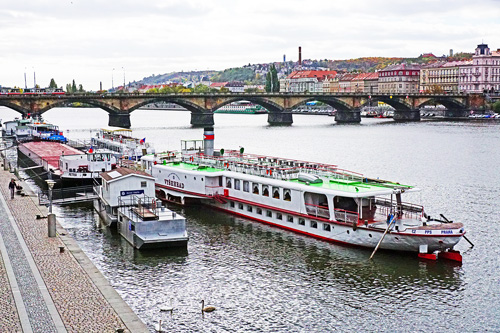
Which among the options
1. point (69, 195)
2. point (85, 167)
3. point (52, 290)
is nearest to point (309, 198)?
point (52, 290)

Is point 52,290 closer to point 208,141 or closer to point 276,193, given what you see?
point 276,193

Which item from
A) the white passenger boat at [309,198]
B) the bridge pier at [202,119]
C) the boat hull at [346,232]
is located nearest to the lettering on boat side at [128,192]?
the white passenger boat at [309,198]

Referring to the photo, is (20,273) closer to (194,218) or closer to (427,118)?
(194,218)

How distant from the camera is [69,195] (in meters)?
55.5

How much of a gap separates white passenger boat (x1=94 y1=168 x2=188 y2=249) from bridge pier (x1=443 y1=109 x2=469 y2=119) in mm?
148775

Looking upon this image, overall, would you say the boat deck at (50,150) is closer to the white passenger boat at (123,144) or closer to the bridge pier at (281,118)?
the white passenger boat at (123,144)

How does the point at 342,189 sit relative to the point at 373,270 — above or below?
above

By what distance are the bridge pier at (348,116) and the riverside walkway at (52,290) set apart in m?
139

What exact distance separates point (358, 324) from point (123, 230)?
61.2 ft

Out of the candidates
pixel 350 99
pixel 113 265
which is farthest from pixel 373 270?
pixel 350 99

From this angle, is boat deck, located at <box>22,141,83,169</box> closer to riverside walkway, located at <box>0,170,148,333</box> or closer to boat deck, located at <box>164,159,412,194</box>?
boat deck, located at <box>164,159,412,194</box>

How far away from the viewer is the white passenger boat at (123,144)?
6762 centimetres

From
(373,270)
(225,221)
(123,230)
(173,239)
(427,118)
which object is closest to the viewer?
(373,270)

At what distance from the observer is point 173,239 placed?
37.4m
